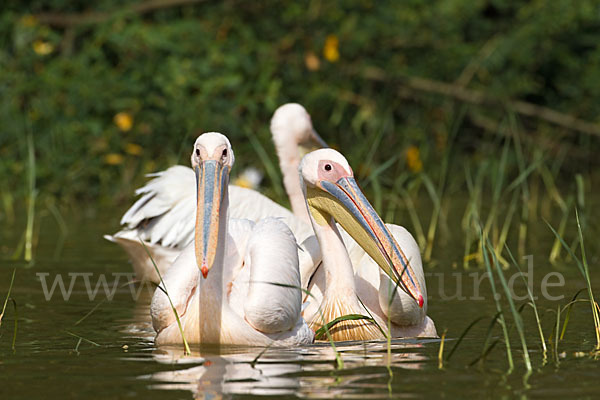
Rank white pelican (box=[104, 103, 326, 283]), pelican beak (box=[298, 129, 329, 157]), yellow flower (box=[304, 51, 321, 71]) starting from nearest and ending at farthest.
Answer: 1. white pelican (box=[104, 103, 326, 283])
2. pelican beak (box=[298, 129, 329, 157])
3. yellow flower (box=[304, 51, 321, 71])

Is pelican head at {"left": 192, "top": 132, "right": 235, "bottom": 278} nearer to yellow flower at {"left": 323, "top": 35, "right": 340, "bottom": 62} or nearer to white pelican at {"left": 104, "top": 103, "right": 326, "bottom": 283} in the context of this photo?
white pelican at {"left": 104, "top": 103, "right": 326, "bottom": 283}

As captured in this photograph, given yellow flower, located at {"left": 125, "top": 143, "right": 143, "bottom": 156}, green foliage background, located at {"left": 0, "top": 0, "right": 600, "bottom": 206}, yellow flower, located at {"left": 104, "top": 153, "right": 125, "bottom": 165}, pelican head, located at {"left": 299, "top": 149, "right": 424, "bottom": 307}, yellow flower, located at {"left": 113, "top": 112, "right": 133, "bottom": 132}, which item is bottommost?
pelican head, located at {"left": 299, "top": 149, "right": 424, "bottom": 307}

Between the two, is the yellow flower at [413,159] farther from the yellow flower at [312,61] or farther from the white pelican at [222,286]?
the white pelican at [222,286]

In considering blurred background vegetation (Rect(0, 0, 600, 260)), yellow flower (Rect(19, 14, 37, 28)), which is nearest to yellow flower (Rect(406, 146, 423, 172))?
blurred background vegetation (Rect(0, 0, 600, 260))

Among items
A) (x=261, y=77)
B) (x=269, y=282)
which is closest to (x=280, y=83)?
(x=261, y=77)

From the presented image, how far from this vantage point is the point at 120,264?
6996 millimetres

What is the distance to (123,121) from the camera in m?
10.5

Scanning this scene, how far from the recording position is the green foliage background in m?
10.5

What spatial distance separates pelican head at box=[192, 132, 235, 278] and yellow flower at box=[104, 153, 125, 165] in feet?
19.8

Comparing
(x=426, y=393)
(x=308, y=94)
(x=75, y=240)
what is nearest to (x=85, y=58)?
(x=308, y=94)

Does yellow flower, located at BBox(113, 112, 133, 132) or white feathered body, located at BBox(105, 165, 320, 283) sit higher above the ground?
yellow flower, located at BBox(113, 112, 133, 132)

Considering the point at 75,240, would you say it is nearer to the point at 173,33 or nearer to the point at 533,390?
the point at 173,33

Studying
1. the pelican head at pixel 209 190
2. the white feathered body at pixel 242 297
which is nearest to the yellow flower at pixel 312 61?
the white feathered body at pixel 242 297

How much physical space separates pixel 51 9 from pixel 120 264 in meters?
5.60
